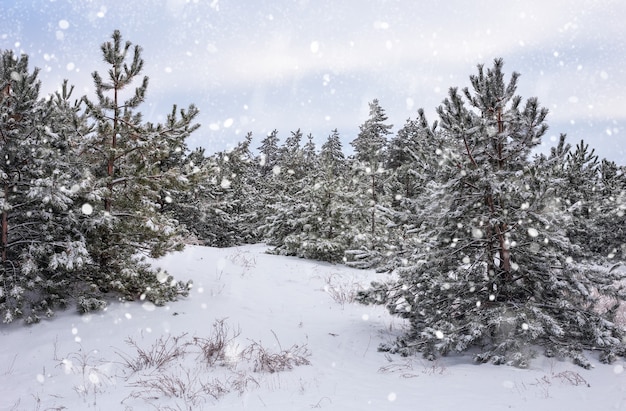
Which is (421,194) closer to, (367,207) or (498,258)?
(498,258)

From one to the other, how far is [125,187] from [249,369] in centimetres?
472

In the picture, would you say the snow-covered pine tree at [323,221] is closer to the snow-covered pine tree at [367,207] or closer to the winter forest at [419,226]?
the snow-covered pine tree at [367,207]

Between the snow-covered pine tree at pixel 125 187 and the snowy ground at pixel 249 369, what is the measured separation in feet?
1.85

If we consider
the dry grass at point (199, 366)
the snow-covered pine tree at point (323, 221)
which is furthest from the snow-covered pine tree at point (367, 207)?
the dry grass at point (199, 366)

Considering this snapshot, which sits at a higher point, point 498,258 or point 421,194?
point 421,194

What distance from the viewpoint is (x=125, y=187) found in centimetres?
824

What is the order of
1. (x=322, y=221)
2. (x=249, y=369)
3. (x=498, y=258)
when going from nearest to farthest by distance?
(x=249, y=369), (x=498, y=258), (x=322, y=221)

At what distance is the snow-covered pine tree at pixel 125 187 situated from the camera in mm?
7875

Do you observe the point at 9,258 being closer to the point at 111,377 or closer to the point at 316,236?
the point at 111,377

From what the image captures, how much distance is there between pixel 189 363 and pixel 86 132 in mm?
5736

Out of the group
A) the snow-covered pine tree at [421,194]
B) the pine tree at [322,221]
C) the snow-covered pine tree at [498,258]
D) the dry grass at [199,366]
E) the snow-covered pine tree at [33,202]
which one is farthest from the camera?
the pine tree at [322,221]

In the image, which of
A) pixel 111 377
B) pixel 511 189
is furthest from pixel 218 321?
pixel 511 189

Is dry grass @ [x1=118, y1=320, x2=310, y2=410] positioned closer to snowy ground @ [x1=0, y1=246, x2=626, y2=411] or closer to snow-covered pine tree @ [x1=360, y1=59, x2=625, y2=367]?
snowy ground @ [x1=0, y1=246, x2=626, y2=411]

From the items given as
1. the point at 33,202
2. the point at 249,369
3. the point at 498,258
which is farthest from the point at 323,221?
the point at 249,369
